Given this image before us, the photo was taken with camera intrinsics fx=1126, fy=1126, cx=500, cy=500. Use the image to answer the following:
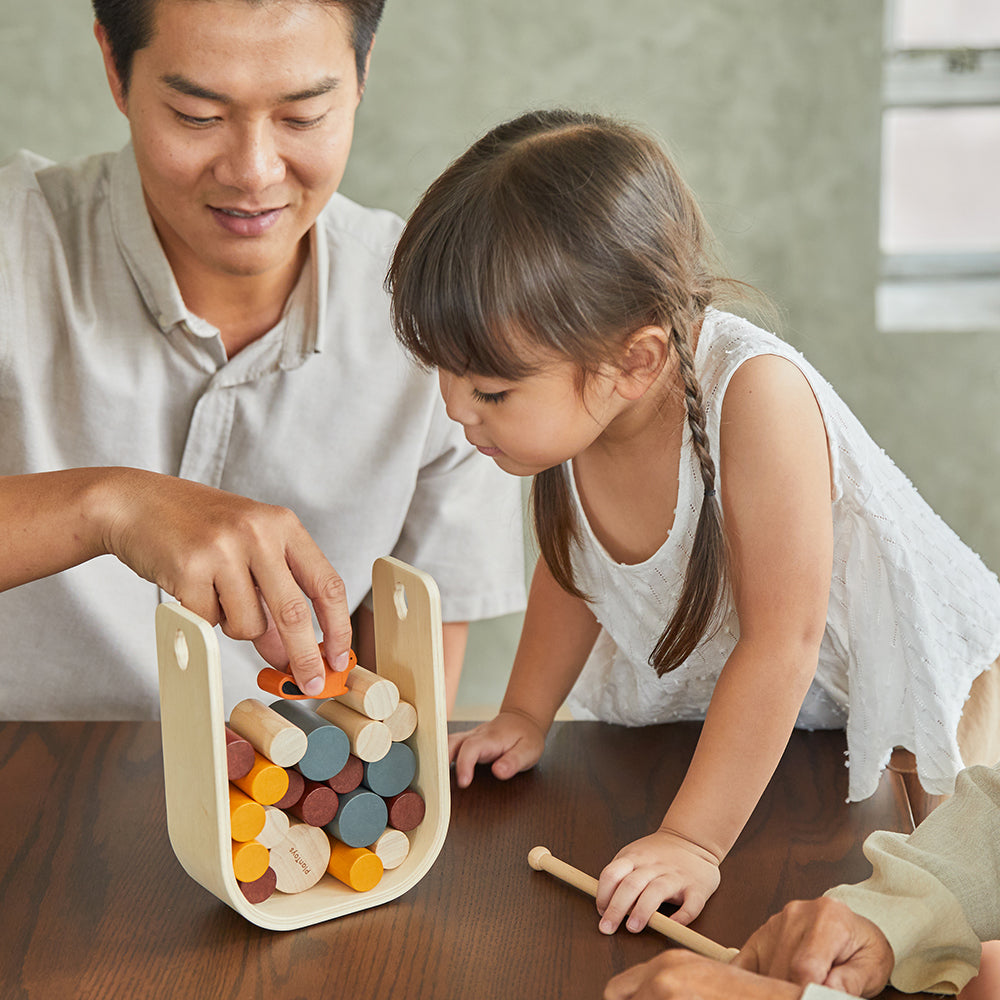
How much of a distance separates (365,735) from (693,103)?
1.58 meters

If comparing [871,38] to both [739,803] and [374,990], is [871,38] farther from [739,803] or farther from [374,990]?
[374,990]

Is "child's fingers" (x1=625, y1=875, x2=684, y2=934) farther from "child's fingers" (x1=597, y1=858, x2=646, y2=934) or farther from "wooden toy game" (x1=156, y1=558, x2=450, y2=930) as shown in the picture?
"wooden toy game" (x1=156, y1=558, x2=450, y2=930)

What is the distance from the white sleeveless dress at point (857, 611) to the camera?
3.35ft

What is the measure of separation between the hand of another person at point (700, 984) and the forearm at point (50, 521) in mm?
550

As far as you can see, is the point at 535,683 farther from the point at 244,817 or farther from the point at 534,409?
the point at 244,817

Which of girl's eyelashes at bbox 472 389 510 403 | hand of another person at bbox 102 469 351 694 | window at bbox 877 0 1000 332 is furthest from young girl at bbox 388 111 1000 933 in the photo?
window at bbox 877 0 1000 332

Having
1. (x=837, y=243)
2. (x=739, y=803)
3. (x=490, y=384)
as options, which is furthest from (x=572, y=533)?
(x=837, y=243)

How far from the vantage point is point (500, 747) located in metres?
0.99

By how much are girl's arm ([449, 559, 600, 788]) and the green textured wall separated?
3.52ft

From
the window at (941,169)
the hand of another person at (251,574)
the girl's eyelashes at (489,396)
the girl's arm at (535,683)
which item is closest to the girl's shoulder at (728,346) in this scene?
the girl's eyelashes at (489,396)

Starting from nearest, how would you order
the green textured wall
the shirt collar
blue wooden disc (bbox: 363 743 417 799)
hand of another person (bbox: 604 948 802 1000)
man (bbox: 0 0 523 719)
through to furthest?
1. hand of another person (bbox: 604 948 802 1000)
2. blue wooden disc (bbox: 363 743 417 799)
3. man (bbox: 0 0 523 719)
4. the shirt collar
5. the green textured wall

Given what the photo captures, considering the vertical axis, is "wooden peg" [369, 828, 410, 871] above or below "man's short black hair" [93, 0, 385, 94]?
below

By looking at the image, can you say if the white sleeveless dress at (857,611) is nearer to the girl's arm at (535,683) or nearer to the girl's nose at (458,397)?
the girl's arm at (535,683)

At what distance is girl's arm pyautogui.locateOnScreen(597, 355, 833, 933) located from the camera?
2.84 feet
